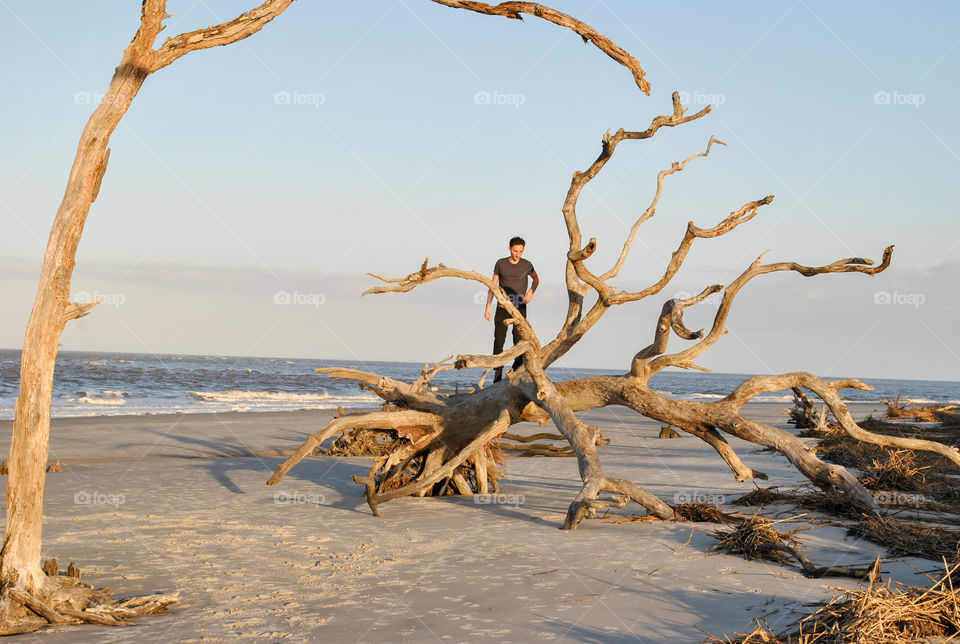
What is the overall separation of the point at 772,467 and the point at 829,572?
21.7 feet

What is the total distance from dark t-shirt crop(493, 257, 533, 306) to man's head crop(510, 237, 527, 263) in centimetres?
7

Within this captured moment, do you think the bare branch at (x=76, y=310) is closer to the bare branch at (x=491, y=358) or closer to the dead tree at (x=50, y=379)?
the dead tree at (x=50, y=379)

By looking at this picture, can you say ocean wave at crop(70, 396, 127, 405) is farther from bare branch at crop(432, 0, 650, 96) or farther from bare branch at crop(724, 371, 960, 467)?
bare branch at crop(432, 0, 650, 96)

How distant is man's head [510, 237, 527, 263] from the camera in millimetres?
10758

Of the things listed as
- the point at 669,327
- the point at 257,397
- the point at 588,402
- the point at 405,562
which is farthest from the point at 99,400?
the point at 405,562

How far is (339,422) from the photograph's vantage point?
8.54m

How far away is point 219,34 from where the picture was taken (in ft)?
15.9

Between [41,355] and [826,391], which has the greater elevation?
[41,355]

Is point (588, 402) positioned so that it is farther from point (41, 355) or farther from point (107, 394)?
point (107, 394)

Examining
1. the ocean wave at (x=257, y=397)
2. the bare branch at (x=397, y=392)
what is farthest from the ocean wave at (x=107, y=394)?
the bare branch at (x=397, y=392)

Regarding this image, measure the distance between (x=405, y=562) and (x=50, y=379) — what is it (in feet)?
9.05

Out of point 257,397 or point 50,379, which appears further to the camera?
point 257,397

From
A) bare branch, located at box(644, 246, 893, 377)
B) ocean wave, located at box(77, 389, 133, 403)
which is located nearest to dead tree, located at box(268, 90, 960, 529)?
bare branch, located at box(644, 246, 893, 377)

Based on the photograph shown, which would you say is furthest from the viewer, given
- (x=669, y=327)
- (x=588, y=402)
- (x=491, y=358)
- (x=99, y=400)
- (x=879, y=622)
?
(x=99, y=400)
